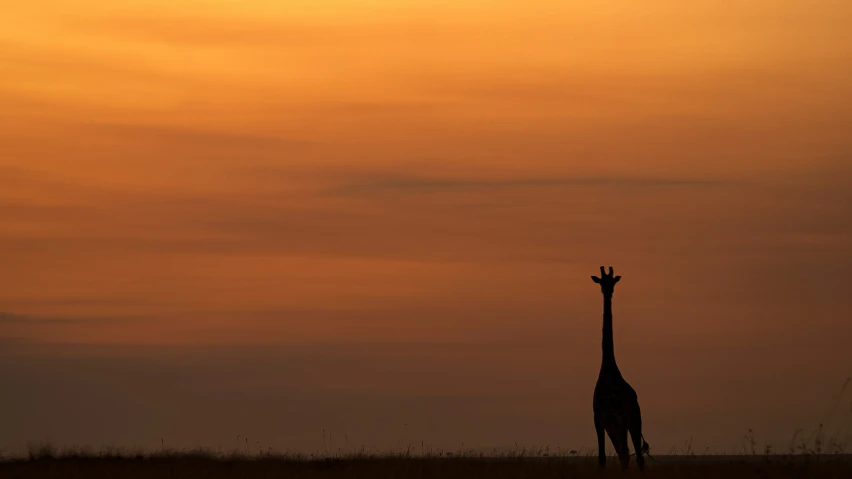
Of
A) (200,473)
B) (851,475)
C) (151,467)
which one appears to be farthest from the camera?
(151,467)

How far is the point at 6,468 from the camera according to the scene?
89.0 feet

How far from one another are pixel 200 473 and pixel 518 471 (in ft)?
20.1

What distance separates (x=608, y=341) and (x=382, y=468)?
513 centimetres

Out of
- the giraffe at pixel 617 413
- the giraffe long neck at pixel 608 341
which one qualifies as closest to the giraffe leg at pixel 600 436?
the giraffe at pixel 617 413

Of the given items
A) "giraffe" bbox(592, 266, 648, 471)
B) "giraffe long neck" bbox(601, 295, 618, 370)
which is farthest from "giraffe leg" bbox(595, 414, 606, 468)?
"giraffe long neck" bbox(601, 295, 618, 370)

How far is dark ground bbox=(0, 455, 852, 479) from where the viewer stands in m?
23.0

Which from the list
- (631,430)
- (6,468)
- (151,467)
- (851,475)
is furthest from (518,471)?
(6,468)

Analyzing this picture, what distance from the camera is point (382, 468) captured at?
84.0ft

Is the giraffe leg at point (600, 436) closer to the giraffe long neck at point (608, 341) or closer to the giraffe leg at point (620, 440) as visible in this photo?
the giraffe leg at point (620, 440)

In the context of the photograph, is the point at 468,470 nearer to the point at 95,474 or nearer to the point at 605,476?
the point at 605,476

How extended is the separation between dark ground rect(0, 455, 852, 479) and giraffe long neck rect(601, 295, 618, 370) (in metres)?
1.91

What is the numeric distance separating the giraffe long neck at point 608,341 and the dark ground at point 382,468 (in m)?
1.91

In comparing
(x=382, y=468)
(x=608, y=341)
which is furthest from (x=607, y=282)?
(x=382, y=468)

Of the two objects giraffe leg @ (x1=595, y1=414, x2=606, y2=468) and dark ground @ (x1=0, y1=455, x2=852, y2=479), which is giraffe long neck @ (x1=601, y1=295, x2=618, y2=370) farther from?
dark ground @ (x1=0, y1=455, x2=852, y2=479)
